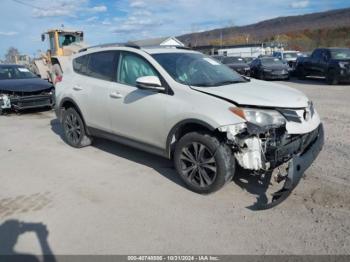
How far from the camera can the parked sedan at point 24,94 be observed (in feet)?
34.4

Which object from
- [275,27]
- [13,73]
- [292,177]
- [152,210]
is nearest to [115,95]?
[152,210]

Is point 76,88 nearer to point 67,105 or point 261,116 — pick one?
point 67,105

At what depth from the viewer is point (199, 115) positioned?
14.1ft

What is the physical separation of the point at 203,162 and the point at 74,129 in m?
3.25

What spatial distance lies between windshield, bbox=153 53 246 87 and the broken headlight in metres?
0.83

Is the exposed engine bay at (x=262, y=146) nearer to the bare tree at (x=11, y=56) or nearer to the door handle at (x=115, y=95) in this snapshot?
the door handle at (x=115, y=95)

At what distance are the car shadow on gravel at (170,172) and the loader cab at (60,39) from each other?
13.9m

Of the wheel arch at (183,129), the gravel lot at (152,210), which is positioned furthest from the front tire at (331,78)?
the wheel arch at (183,129)

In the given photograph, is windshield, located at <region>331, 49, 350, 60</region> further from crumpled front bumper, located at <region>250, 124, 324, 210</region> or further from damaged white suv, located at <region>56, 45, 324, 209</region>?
crumpled front bumper, located at <region>250, 124, 324, 210</region>

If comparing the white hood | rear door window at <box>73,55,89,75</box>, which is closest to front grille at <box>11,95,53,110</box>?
rear door window at <box>73,55,89,75</box>

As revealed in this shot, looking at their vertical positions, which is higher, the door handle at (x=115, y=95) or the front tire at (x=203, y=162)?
the door handle at (x=115, y=95)

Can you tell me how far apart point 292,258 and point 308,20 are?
472ft

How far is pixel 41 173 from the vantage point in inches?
217

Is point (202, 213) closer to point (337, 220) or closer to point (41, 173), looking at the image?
point (337, 220)
